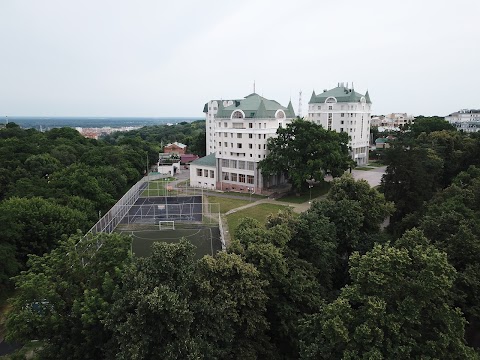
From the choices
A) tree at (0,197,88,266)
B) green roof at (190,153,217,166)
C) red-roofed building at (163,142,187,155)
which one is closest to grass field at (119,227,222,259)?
tree at (0,197,88,266)

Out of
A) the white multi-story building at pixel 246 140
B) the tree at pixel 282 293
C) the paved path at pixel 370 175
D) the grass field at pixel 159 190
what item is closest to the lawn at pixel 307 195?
the white multi-story building at pixel 246 140

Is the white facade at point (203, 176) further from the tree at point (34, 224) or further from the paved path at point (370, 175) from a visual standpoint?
the tree at point (34, 224)

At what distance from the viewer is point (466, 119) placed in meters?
119

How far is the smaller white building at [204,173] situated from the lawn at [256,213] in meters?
12.1

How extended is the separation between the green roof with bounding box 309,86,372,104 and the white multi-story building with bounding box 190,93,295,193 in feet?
44.7

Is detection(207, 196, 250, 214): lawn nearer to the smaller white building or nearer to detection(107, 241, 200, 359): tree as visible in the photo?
the smaller white building

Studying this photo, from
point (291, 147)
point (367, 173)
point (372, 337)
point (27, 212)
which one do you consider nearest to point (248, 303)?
point (372, 337)

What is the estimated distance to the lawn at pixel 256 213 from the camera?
34.7 metres

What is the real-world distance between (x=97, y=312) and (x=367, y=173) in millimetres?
51177

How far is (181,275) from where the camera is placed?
41.1 ft

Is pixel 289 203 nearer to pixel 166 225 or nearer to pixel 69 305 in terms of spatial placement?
pixel 166 225

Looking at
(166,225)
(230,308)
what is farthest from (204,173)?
(230,308)

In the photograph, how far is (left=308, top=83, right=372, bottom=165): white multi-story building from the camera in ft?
197

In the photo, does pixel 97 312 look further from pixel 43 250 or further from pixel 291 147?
pixel 291 147
